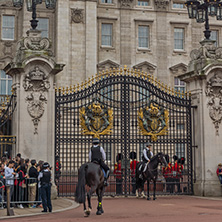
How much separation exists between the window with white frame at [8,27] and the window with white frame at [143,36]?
11.8m

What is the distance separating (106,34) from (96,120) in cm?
2631

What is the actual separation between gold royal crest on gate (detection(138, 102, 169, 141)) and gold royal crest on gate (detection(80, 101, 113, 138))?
4.62ft

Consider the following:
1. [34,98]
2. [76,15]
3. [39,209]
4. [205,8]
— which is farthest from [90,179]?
[76,15]

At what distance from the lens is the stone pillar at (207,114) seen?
20.4m

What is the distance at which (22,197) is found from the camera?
1555cm

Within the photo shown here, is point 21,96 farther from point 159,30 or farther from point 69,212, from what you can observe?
point 159,30

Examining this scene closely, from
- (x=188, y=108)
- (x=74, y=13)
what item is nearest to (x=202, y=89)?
(x=188, y=108)

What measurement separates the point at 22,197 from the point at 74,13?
28.9m

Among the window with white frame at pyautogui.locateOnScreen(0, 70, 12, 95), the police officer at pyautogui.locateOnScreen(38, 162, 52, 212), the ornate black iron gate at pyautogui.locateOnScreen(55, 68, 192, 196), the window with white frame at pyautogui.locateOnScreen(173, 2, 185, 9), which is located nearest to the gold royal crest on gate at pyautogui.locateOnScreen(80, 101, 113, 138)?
the ornate black iron gate at pyautogui.locateOnScreen(55, 68, 192, 196)

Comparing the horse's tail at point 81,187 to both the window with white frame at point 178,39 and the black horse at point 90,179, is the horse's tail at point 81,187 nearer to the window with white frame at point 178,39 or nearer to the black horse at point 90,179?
the black horse at point 90,179

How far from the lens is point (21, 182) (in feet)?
51.5

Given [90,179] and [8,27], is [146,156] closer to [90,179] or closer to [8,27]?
[90,179]

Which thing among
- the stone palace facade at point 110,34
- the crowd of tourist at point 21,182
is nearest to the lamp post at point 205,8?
the crowd of tourist at point 21,182

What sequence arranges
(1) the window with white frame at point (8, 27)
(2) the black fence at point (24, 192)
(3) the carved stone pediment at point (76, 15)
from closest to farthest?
(2) the black fence at point (24, 192)
(3) the carved stone pediment at point (76, 15)
(1) the window with white frame at point (8, 27)
